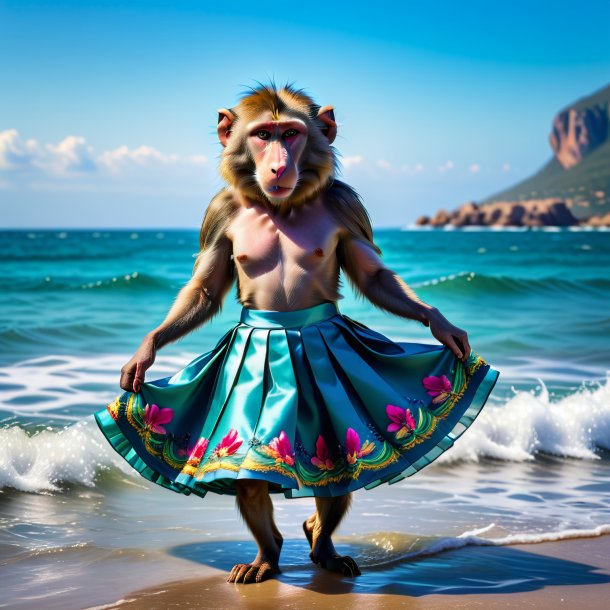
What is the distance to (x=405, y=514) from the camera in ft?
15.5

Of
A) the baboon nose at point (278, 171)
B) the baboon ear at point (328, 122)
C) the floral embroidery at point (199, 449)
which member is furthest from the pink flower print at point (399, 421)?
the baboon ear at point (328, 122)

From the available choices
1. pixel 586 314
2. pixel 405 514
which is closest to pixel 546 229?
pixel 586 314

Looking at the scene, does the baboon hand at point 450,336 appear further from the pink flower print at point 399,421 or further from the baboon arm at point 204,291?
the baboon arm at point 204,291

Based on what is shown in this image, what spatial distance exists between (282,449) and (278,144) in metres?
1.03

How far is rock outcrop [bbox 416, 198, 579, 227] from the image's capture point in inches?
3113

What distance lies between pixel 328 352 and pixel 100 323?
9.40 metres

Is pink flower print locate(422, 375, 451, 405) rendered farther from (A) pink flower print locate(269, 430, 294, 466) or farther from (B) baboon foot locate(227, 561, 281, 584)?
(B) baboon foot locate(227, 561, 281, 584)

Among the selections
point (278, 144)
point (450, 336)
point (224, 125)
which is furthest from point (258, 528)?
point (224, 125)

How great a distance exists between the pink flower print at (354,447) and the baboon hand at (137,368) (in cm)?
71

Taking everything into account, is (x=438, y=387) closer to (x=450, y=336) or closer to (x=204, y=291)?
(x=450, y=336)

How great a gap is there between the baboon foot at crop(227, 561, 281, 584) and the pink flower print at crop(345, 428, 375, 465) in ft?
1.61

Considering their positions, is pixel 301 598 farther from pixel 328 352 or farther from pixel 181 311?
Answer: pixel 181 311

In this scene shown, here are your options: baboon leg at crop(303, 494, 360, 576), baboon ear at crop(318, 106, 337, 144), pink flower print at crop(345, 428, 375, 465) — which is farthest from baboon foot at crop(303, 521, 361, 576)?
baboon ear at crop(318, 106, 337, 144)

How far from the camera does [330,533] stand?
3633 mm
